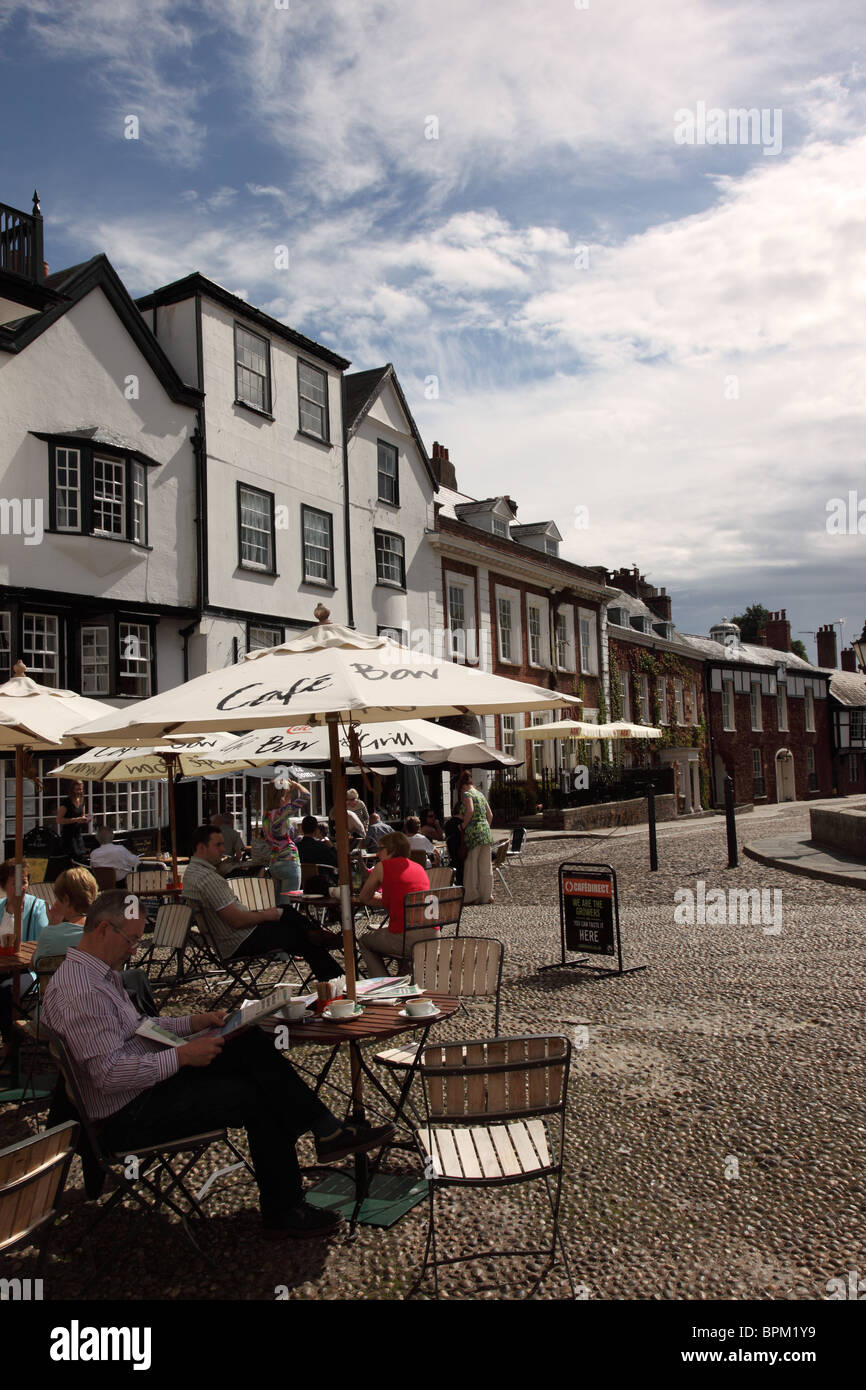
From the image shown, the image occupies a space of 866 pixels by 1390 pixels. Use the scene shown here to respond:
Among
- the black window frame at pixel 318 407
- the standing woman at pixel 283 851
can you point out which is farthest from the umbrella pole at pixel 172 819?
the black window frame at pixel 318 407

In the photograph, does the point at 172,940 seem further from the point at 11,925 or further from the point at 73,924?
the point at 73,924

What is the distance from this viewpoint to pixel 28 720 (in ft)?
23.5

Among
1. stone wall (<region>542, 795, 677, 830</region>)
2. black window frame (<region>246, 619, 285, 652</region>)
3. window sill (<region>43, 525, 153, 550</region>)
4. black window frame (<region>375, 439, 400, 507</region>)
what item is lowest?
stone wall (<region>542, 795, 677, 830</region>)

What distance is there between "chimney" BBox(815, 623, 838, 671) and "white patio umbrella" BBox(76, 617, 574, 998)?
6633cm

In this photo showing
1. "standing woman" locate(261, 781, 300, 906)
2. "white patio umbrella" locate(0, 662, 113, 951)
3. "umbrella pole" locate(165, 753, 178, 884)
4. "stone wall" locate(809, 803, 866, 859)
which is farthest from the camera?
"stone wall" locate(809, 803, 866, 859)

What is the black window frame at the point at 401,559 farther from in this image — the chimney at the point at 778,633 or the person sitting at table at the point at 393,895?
the chimney at the point at 778,633

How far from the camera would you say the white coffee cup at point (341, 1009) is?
4758 mm

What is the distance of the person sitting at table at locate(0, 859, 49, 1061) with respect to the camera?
245 inches

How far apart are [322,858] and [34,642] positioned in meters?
7.34

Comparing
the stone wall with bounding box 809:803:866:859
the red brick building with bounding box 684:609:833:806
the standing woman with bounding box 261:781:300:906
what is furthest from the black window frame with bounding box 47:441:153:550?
the red brick building with bounding box 684:609:833:806

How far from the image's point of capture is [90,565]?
1717cm

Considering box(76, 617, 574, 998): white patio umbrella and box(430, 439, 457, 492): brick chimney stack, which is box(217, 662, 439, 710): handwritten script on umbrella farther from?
box(430, 439, 457, 492): brick chimney stack

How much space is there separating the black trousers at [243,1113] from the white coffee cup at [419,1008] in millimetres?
713

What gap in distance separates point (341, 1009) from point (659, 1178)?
1.67 metres
